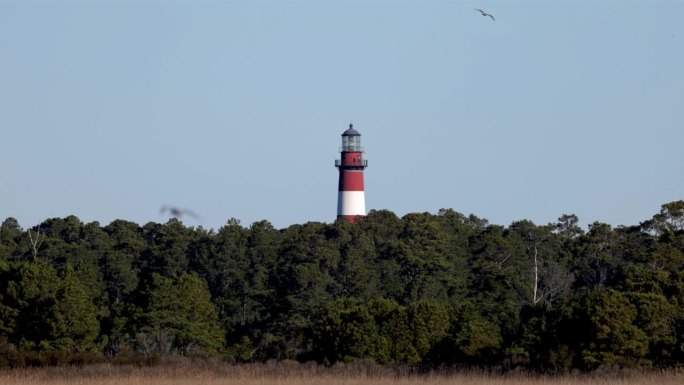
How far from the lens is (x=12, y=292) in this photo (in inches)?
2418

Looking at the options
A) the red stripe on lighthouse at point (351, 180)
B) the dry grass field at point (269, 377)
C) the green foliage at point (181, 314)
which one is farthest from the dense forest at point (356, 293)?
the red stripe on lighthouse at point (351, 180)

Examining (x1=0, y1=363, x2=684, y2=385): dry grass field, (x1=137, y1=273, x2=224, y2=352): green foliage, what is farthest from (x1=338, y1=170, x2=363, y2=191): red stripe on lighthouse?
(x1=0, y1=363, x2=684, y2=385): dry grass field

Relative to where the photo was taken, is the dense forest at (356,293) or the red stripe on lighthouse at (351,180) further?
the red stripe on lighthouse at (351,180)

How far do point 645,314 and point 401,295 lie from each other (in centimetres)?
2122

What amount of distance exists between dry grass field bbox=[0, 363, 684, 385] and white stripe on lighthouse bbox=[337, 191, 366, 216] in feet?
143

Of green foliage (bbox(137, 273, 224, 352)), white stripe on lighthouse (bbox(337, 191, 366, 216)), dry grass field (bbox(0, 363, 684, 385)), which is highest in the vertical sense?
white stripe on lighthouse (bbox(337, 191, 366, 216))

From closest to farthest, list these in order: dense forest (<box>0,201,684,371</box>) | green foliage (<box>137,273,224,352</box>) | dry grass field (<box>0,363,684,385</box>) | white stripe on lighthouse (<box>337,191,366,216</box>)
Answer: dry grass field (<box>0,363,684,385</box>)
dense forest (<box>0,201,684,371</box>)
green foliage (<box>137,273,224,352</box>)
white stripe on lighthouse (<box>337,191,366,216</box>)

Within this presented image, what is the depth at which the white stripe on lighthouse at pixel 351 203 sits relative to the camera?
95.8m

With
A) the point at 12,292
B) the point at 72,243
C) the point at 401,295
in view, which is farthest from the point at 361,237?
the point at 12,292

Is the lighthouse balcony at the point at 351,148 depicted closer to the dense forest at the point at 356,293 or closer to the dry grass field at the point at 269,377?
the dense forest at the point at 356,293

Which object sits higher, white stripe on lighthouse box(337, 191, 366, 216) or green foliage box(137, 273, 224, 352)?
white stripe on lighthouse box(337, 191, 366, 216)

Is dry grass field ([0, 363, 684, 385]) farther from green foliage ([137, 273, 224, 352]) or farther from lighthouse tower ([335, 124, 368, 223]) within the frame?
lighthouse tower ([335, 124, 368, 223])

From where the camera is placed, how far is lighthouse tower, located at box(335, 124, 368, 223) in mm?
95938

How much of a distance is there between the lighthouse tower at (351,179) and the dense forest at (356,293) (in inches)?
199
